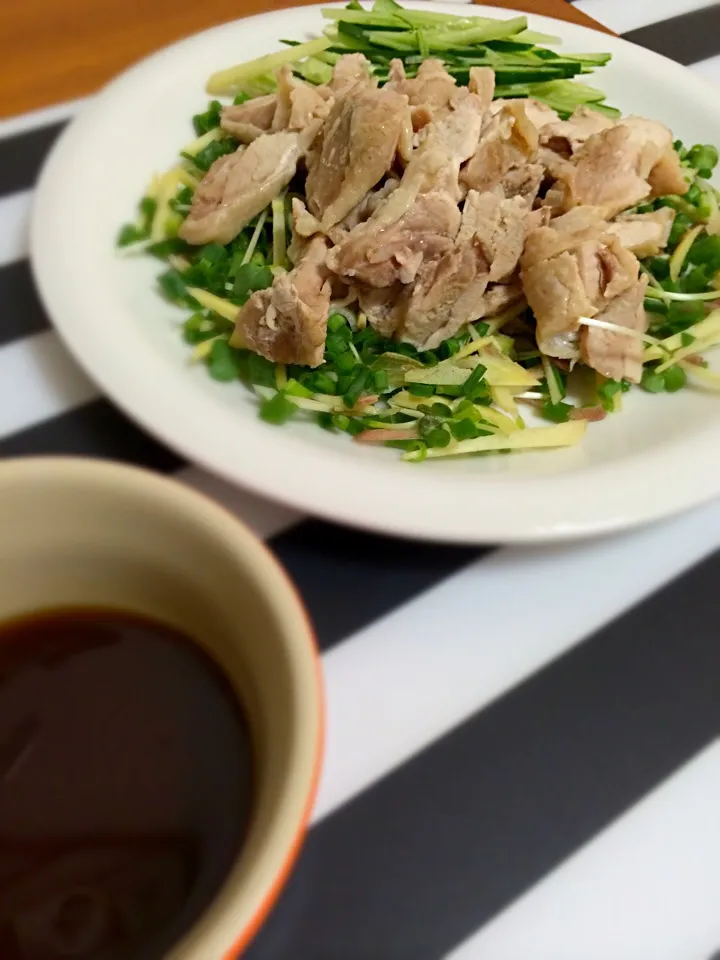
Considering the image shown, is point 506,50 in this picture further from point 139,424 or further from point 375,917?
point 375,917

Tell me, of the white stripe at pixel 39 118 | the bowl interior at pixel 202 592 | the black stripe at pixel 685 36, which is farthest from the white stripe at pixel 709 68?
the bowl interior at pixel 202 592

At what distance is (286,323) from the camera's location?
44.0 inches

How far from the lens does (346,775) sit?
0.81 m

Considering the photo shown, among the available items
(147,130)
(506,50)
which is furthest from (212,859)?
(506,50)

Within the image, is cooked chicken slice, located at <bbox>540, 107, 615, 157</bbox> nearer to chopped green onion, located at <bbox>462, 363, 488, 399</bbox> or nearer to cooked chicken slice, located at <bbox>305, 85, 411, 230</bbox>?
cooked chicken slice, located at <bbox>305, 85, 411, 230</bbox>

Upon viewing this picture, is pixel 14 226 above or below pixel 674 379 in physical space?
above

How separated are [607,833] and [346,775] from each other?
9.9 inches

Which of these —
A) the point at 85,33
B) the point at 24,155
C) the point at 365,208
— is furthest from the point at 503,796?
the point at 85,33

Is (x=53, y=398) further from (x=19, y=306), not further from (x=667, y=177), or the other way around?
(x=667, y=177)

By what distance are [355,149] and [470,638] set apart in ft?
2.39

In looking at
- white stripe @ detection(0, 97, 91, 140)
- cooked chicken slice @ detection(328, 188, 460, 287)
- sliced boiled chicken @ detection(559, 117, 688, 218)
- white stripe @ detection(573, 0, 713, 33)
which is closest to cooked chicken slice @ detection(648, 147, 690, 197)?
sliced boiled chicken @ detection(559, 117, 688, 218)

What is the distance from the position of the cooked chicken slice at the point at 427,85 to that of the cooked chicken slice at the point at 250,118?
204mm

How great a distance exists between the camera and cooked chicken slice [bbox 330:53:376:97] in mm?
1447

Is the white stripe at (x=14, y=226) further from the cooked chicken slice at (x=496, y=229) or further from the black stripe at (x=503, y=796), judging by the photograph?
the black stripe at (x=503, y=796)
